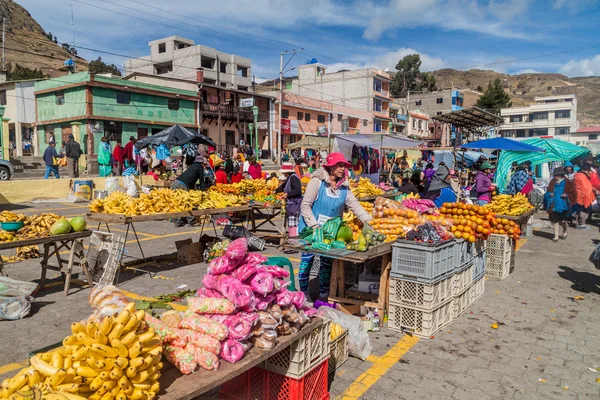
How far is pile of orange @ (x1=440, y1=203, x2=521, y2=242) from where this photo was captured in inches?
235

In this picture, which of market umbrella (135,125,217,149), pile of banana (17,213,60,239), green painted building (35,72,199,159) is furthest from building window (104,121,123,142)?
pile of banana (17,213,60,239)

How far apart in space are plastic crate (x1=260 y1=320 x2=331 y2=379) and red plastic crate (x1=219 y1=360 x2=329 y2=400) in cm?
5

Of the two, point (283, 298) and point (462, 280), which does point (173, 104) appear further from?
point (283, 298)

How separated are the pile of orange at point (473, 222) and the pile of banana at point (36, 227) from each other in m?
6.07

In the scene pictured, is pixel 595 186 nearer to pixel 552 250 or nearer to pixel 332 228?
pixel 552 250

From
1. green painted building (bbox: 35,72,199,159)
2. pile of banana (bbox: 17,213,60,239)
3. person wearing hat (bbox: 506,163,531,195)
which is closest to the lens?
pile of banana (bbox: 17,213,60,239)

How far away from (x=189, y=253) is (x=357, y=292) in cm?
404

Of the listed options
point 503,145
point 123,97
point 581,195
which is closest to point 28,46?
point 123,97

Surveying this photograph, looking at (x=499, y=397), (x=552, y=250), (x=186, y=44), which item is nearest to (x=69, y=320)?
(x=499, y=397)

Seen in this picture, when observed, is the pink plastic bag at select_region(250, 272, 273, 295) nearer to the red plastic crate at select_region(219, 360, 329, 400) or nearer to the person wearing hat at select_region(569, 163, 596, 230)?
the red plastic crate at select_region(219, 360, 329, 400)

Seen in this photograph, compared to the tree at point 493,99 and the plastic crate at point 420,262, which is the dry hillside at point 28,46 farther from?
the plastic crate at point 420,262

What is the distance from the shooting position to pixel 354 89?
59250 millimetres

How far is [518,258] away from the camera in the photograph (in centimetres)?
956

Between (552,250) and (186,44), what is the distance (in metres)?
55.9
